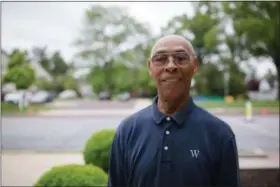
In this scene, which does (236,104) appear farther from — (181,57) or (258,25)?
(181,57)

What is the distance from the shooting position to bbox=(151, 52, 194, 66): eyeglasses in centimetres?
94

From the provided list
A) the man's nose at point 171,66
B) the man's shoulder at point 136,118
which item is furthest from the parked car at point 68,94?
the man's nose at point 171,66

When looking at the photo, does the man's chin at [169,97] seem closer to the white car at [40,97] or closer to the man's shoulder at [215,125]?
the man's shoulder at [215,125]

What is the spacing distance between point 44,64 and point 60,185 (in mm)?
1039

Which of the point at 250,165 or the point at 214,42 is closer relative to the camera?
the point at 214,42

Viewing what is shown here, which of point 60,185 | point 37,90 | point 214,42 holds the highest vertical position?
point 214,42

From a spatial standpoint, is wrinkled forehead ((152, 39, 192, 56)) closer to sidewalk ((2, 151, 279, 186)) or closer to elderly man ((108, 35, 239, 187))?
elderly man ((108, 35, 239, 187))

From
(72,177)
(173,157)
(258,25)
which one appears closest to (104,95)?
(72,177)

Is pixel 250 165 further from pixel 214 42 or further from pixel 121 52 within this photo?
pixel 121 52

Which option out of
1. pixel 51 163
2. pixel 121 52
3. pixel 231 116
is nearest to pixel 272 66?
pixel 231 116

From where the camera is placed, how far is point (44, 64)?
2762mm

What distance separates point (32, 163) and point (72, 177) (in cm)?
135

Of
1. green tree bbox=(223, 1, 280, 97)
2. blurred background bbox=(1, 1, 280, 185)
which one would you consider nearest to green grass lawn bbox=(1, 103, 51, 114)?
blurred background bbox=(1, 1, 280, 185)

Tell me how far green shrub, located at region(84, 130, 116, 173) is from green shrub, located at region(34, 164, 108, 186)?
2.05 feet
